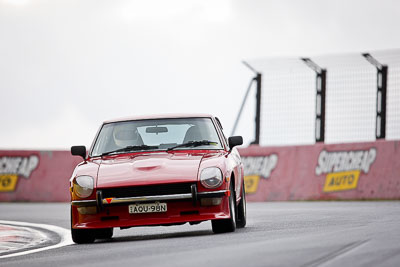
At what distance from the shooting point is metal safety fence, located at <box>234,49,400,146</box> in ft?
65.9

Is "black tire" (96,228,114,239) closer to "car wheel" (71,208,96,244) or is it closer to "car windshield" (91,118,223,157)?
"car wheel" (71,208,96,244)

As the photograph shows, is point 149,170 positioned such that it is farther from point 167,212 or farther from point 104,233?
point 104,233

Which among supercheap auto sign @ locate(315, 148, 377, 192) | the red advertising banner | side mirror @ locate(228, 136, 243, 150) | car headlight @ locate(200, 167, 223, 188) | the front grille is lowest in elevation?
the red advertising banner

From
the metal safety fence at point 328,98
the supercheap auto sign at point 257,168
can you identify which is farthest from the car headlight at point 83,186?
the supercheap auto sign at point 257,168

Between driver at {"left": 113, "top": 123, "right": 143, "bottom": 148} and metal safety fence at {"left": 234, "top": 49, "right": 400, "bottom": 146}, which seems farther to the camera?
metal safety fence at {"left": 234, "top": 49, "right": 400, "bottom": 146}

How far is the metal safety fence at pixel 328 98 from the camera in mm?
20078

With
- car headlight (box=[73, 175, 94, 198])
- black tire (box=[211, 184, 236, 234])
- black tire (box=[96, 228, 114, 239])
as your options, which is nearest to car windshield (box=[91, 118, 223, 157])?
black tire (box=[96, 228, 114, 239])

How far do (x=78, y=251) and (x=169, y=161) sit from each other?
1.65 metres

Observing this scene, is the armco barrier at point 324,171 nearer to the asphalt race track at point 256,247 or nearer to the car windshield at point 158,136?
the asphalt race track at point 256,247

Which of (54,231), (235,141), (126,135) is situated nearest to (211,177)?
(235,141)

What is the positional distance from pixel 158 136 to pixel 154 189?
168 cm

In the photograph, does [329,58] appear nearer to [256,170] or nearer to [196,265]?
[256,170]

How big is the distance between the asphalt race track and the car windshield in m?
1.01

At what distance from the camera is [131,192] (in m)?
10.6
